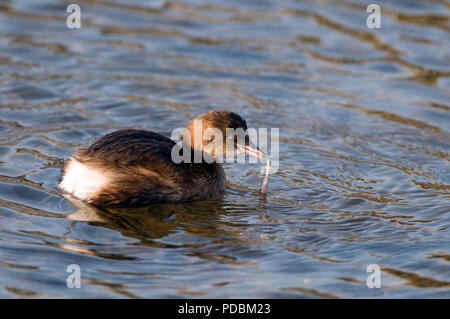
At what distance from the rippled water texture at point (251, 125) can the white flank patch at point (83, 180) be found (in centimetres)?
15

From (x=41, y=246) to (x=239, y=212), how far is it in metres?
1.87

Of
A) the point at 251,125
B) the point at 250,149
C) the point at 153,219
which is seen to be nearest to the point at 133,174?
the point at 153,219

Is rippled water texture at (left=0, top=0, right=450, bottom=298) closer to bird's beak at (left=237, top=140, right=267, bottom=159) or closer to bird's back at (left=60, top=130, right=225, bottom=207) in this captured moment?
bird's back at (left=60, top=130, right=225, bottom=207)

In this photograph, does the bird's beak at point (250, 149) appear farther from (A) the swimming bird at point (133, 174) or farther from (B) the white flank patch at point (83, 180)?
(B) the white flank patch at point (83, 180)

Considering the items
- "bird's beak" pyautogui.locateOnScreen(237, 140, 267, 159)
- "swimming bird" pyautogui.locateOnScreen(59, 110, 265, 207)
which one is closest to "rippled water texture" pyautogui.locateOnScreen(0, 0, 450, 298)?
"swimming bird" pyautogui.locateOnScreen(59, 110, 265, 207)

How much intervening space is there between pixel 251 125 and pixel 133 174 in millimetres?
2726

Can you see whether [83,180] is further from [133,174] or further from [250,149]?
[250,149]

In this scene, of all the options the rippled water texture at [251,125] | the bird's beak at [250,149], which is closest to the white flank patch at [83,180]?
the rippled water texture at [251,125]

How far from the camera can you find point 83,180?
690cm

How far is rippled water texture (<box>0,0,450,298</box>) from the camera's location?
19.1 ft

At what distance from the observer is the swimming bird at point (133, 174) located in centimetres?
683

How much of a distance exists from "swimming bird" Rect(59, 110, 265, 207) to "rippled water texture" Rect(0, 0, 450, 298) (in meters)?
0.14

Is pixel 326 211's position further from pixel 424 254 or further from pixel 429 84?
pixel 429 84

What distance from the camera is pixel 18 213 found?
6.68 metres
